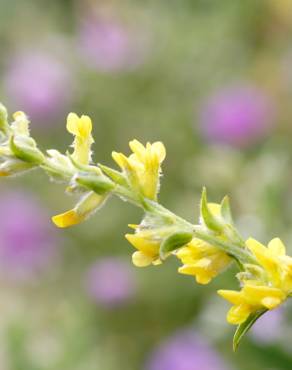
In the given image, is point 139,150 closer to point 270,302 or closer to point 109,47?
point 270,302

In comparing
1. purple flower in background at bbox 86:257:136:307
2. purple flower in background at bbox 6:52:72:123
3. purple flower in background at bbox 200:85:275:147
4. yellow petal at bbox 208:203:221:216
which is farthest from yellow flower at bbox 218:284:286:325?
purple flower in background at bbox 6:52:72:123

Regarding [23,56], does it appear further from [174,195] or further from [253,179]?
[253,179]

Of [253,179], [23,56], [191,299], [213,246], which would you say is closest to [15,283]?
[191,299]

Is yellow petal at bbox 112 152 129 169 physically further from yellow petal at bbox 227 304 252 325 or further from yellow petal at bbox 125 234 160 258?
yellow petal at bbox 227 304 252 325

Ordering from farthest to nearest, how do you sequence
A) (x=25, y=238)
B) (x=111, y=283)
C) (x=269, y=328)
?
(x=25, y=238), (x=111, y=283), (x=269, y=328)

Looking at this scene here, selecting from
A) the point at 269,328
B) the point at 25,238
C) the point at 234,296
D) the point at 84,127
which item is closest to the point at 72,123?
the point at 84,127
